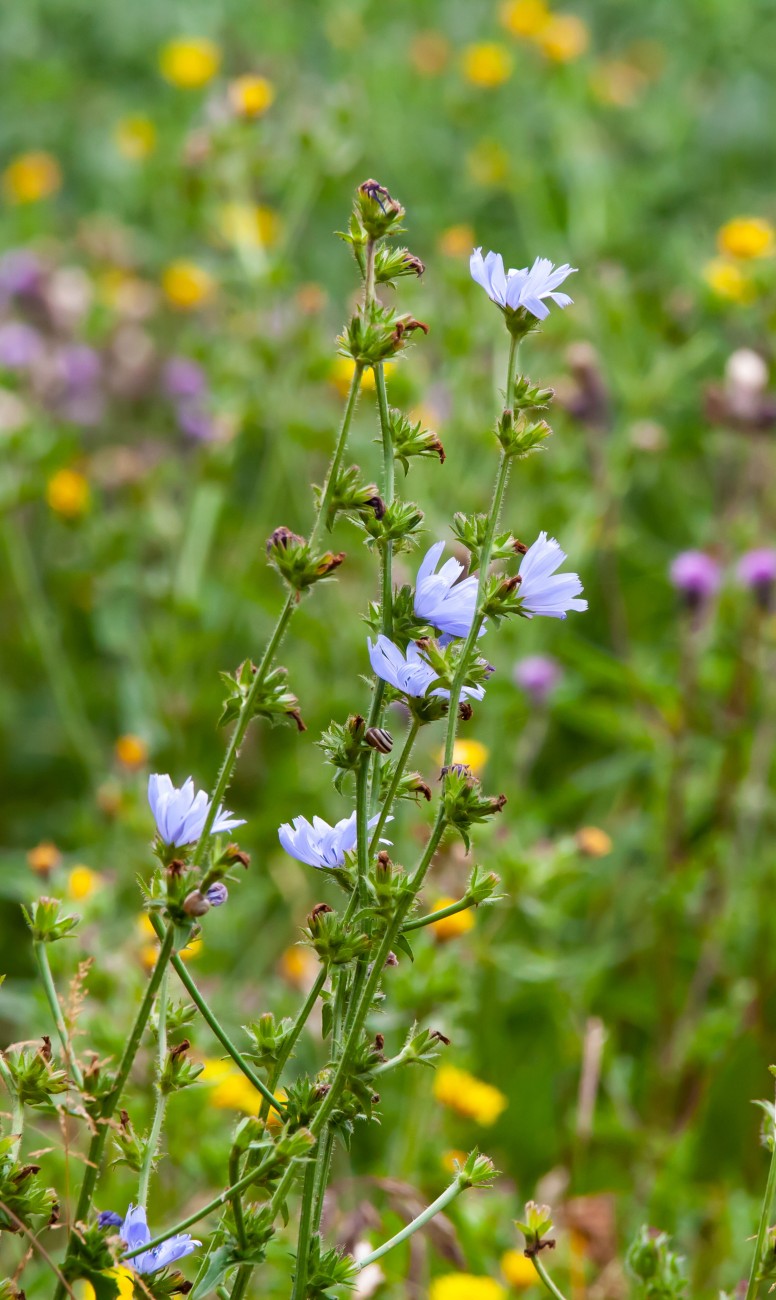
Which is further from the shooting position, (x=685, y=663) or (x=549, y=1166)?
(x=685, y=663)

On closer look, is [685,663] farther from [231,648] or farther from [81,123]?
[81,123]

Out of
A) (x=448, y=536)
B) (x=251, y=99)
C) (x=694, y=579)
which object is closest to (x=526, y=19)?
(x=251, y=99)

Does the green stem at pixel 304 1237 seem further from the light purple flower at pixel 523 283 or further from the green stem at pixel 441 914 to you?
the light purple flower at pixel 523 283

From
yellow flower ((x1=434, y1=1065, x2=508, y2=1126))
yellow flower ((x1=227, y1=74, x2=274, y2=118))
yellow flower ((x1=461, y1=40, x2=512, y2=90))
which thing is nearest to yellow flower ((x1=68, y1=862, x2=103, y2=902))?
yellow flower ((x1=434, y1=1065, x2=508, y2=1126))

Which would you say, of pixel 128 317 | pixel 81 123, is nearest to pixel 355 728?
pixel 128 317

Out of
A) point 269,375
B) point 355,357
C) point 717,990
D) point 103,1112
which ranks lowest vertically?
point 103,1112

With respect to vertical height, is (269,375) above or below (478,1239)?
above

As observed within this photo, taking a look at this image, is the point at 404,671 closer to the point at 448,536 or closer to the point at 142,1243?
the point at 142,1243

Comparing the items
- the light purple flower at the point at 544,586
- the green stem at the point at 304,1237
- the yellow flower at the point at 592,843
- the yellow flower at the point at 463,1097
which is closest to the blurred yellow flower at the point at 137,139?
the yellow flower at the point at 592,843
